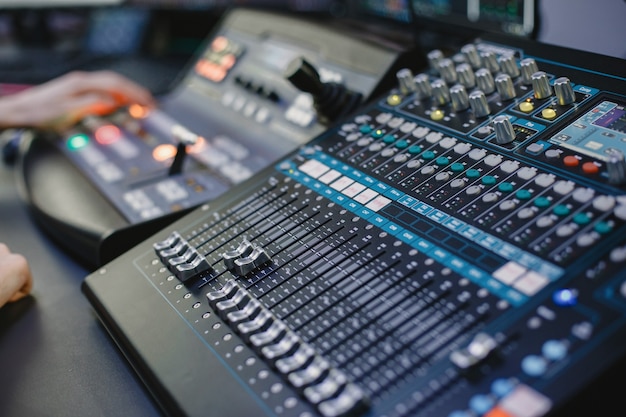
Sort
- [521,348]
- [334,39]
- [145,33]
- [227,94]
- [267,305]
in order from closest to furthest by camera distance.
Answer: [521,348]
[267,305]
[334,39]
[227,94]
[145,33]

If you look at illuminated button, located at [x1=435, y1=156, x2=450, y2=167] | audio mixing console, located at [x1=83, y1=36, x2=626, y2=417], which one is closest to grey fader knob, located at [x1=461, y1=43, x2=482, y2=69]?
audio mixing console, located at [x1=83, y1=36, x2=626, y2=417]

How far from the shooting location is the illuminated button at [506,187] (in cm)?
76

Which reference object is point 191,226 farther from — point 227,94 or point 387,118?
point 227,94

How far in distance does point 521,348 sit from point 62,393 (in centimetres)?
51

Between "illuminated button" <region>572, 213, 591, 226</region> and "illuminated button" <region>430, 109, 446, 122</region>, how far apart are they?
303 millimetres

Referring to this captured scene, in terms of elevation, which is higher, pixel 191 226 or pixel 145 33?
pixel 191 226

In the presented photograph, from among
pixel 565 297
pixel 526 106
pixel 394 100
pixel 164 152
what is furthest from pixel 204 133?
pixel 565 297

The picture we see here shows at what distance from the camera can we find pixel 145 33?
7.52 ft

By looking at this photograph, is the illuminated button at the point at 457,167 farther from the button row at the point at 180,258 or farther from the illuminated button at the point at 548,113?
the button row at the point at 180,258

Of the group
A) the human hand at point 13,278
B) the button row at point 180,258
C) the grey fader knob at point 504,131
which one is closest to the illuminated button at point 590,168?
the grey fader knob at point 504,131

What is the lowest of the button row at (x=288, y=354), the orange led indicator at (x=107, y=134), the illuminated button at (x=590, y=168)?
the orange led indicator at (x=107, y=134)

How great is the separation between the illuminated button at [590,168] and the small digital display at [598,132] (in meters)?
0.01

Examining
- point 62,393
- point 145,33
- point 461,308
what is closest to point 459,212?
point 461,308

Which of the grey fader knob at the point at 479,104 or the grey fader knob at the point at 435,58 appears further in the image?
the grey fader knob at the point at 435,58
